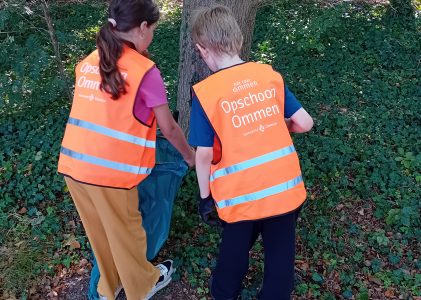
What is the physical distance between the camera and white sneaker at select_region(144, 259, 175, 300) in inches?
121

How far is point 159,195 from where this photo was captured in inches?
114

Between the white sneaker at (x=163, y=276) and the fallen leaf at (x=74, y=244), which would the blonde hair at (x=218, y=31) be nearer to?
the white sneaker at (x=163, y=276)

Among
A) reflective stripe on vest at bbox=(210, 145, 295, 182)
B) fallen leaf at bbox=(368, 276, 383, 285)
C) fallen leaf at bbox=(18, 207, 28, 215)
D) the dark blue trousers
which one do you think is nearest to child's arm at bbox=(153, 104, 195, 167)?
reflective stripe on vest at bbox=(210, 145, 295, 182)

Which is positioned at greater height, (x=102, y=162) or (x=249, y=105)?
(x=249, y=105)

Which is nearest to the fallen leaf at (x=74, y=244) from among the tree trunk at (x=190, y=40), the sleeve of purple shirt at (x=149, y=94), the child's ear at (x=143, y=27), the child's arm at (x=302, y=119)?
the tree trunk at (x=190, y=40)

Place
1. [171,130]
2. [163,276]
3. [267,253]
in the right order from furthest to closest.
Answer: [163,276] < [267,253] < [171,130]

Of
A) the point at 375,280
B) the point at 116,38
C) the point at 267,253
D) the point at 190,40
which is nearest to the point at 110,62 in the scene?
the point at 116,38

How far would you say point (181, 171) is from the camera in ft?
9.33

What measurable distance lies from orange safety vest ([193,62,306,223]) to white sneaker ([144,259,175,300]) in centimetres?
110

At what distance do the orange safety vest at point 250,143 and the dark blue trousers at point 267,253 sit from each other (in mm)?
161

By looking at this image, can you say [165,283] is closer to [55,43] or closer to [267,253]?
[267,253]

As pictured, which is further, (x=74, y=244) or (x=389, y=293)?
(x=74, y=244)

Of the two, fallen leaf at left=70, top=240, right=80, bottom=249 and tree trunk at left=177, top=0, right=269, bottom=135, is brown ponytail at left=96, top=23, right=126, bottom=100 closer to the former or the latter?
tree trunk at left=177, top=0, right=269, bottom=135

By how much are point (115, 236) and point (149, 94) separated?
92 cm
